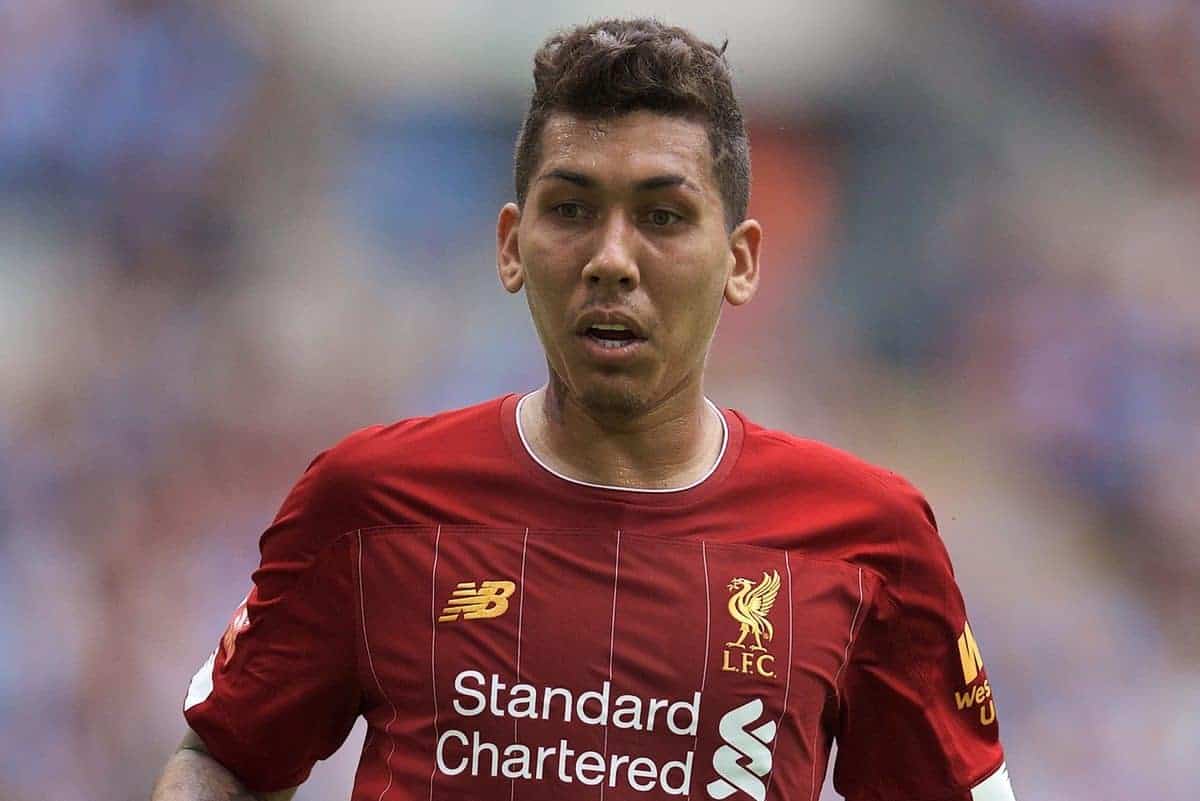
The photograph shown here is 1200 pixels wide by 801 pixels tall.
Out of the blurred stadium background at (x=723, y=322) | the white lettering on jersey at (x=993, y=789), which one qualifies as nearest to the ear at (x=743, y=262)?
the white lettering on jersey at (x=993, y=789)

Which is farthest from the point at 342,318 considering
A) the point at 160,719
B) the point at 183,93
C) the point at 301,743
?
the point at 301,743

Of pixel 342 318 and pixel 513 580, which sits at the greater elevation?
pixel 342 318

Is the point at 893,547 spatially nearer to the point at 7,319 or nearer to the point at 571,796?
the point at 571,796

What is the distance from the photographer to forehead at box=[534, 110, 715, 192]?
201 centimetres

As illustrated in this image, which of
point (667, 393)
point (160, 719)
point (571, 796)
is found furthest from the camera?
point (160, 719)

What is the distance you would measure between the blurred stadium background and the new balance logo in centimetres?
208

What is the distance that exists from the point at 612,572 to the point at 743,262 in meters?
0.51

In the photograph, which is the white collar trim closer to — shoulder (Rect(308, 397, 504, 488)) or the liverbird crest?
shoulder (Rect(308, 397, 504, 488))

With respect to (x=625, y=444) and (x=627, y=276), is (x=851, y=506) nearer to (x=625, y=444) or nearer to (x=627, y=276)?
(x=625, y=444)

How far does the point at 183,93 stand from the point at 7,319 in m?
0.82

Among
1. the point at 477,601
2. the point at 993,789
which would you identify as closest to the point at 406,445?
the point at 477,601

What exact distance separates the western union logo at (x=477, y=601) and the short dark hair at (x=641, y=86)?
0.55 metres

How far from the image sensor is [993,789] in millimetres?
2176

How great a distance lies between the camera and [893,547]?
7.01ft
